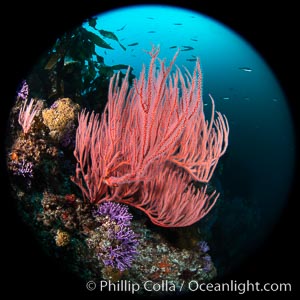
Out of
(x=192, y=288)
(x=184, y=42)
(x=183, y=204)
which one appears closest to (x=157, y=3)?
(x=183, y=204)

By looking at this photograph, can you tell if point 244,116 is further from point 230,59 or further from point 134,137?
point 134,137

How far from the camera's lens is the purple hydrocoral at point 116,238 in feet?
9.85

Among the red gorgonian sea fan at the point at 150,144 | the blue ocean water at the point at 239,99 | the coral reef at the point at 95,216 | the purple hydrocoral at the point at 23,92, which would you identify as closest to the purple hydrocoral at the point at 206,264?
the coral reef at the point at 95,216

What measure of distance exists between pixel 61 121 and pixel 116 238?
82.9 inches

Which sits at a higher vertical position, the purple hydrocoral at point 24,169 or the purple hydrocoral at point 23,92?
the purple hydrocoral at point 23,92

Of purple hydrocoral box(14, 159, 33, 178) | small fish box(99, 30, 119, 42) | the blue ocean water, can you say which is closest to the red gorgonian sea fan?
purple hydrocoral box(14, 159, 33, 178)

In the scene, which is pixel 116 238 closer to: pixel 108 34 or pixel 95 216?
pixel 95 216

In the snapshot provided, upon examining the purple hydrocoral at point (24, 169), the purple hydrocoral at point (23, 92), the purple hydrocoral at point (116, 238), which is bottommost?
the purple hydrocoral at point (116, 238)

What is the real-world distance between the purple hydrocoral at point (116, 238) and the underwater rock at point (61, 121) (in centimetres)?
140

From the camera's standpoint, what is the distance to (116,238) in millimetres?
3070

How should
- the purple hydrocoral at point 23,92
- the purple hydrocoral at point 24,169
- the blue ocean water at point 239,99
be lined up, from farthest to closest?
the blue ocean water at point 239,99 → the purple hydrocoral at point 23,92 → the purple hydrocoral at point 24,169

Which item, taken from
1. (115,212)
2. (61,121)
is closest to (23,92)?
(61,121)

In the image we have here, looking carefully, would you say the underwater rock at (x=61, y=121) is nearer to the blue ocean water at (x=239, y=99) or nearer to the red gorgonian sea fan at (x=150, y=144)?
the red gorgonian sea fan at (x=150, y=144)

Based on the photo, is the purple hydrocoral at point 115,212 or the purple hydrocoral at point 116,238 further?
the purple hydrocoral at point 115,212
